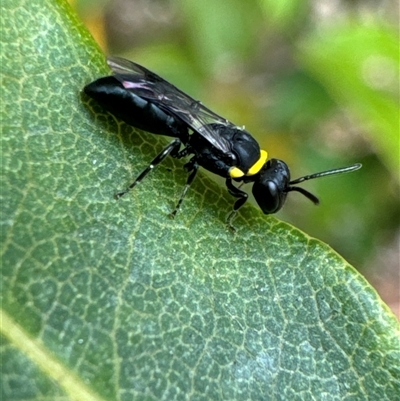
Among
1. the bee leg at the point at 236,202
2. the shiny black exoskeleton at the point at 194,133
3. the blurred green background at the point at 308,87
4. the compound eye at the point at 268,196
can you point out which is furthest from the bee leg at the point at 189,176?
the blurred green background at the point at 308,87

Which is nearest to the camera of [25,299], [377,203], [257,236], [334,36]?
[25,299]

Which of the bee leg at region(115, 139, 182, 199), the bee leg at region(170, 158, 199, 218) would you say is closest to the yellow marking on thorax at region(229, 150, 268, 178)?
the bee leg at region(170, 158, 199, 218)

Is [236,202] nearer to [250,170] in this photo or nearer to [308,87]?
[250,170]

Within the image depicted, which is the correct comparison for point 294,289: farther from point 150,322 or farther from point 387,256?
point 387,256

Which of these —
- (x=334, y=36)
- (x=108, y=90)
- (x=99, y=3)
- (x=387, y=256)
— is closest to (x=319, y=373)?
(x=108, y=90)

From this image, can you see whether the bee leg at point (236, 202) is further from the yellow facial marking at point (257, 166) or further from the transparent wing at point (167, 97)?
the transparent wing at point (167, 97)

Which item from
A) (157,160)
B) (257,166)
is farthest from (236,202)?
(257,166)

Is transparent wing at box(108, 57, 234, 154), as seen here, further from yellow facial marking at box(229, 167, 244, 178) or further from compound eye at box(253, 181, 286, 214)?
compound eye at box(253, 181, 286, 214)
